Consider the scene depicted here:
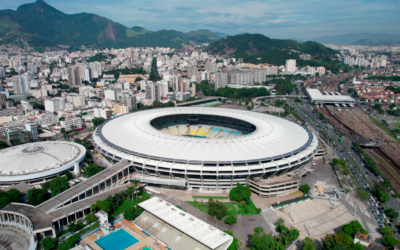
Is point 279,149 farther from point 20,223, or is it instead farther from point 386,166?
point 20,223

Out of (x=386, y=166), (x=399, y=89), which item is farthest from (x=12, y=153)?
(x=399, y=89)

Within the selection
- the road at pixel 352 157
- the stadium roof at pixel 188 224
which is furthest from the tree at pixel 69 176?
the road at pixel 352 157

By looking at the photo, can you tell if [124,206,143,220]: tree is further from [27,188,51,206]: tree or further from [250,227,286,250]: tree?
[250,227,286,250]: tree

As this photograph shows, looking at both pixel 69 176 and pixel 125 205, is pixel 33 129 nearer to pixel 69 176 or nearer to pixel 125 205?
pixel 69 176

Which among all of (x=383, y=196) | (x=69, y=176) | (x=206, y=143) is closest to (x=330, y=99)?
(x=383, y=196)

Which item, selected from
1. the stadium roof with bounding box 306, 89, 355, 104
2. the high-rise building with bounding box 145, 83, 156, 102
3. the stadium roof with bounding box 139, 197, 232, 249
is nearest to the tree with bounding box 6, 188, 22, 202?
the stadium roof with bounding box 139, 197, 232, 249
